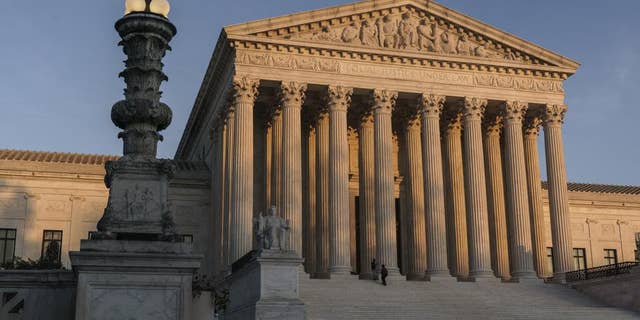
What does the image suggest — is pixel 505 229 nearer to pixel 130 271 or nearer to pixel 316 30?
pixel 316 30

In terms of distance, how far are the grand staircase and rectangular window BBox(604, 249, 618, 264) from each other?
63.7 ft

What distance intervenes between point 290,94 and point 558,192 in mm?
17007

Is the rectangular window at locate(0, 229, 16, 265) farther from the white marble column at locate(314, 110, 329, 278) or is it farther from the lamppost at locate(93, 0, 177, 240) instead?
the lamppost at locate(93, 0, 177, 240)

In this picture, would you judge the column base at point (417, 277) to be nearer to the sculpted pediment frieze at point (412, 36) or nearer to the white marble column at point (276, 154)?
the white marble column at point (276, 154)

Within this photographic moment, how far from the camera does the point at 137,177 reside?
11.8m

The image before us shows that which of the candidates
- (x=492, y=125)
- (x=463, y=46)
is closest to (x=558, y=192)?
(x=492, y=125)

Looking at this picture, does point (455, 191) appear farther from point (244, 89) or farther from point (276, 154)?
point (244, 89)

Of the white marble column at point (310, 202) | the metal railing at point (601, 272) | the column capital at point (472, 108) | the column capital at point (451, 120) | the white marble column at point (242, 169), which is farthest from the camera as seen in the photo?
the column capital at point (451, 120)

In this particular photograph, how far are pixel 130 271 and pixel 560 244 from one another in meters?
37.0

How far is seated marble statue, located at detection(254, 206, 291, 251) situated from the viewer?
27.0 m

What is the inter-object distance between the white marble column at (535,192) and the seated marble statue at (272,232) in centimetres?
2257

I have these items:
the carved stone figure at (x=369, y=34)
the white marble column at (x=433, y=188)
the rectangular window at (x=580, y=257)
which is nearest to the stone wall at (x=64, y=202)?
the carved stone figure at (x=369, y=34)

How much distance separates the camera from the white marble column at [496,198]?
4634 cm

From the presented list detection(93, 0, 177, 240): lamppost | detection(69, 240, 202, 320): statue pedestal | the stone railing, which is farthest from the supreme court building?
detection(69, 240, 202, 320): statue pedestal
